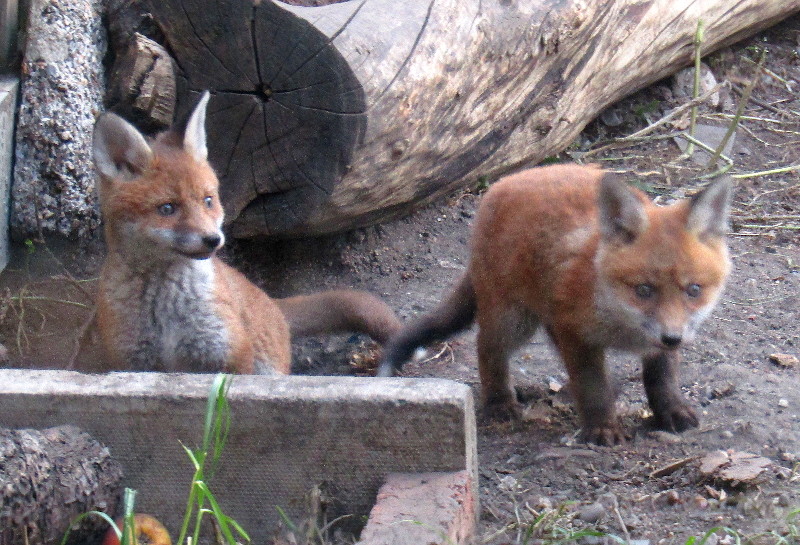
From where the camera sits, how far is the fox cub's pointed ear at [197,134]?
13.8 ft

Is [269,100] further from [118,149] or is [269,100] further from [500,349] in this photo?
[500,349]

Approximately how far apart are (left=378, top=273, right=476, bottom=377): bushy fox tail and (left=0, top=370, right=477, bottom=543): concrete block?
170cm

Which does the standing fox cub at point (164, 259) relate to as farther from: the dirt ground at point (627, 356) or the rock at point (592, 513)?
the rock at point (592, 513)

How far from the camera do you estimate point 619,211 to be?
4012 mm

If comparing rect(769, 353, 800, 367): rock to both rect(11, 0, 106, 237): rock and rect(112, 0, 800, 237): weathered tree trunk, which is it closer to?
rect(112, 0, 800, 237): weathered tree trunk

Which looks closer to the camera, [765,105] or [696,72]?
[696,72]

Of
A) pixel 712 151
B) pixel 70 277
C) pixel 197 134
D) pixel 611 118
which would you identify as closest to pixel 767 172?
pixel 712 151

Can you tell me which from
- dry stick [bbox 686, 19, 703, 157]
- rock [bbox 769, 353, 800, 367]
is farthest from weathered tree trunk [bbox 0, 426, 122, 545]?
dry stick [bbox 686, 19, 703, 157]

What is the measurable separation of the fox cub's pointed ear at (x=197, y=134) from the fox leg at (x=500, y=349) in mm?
1641

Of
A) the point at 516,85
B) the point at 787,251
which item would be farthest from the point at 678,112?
the point at 516,85

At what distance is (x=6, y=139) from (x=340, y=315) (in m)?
2.08

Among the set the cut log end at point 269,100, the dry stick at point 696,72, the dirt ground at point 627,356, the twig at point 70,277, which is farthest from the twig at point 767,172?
the twig at point 70,277

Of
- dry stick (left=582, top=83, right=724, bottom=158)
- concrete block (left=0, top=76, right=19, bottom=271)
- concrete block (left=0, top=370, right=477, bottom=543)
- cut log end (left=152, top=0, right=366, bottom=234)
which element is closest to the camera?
concrete block (left=0, top=370, right=477, bottom=543)

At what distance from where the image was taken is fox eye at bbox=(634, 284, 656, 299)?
3.90 m
